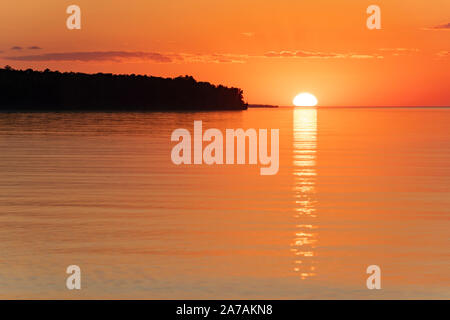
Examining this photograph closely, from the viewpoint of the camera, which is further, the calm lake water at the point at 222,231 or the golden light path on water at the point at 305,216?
the golden light path on water at the point at 305,216

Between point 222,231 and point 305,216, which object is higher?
point 305,216

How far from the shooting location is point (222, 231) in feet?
52.9

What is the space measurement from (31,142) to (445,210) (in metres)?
32.6

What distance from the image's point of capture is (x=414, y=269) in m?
12.7

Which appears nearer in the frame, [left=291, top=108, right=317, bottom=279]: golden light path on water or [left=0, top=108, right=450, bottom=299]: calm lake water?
[left=0, top=108, right=450, bottom=299]: calm lake water

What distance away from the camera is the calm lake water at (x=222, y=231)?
1167cm

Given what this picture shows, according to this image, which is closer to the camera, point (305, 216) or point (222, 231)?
point (222, 231)

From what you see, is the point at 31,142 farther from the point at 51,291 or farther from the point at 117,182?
the point at 51,291

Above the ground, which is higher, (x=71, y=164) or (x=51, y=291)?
(x=71, y=164)

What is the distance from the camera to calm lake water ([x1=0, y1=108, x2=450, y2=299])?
11.7 meters
